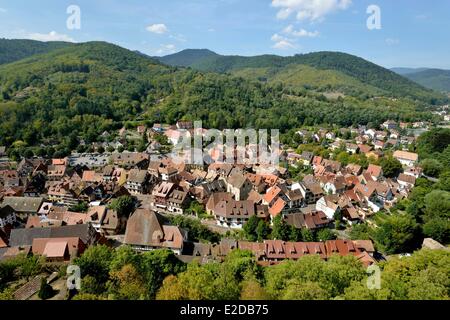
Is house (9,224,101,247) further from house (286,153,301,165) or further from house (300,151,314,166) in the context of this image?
house (300,151,314,166)

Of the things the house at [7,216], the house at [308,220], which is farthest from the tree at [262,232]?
the house at [7,216]

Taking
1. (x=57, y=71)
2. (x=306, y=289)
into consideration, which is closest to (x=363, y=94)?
(x=57, y=71)

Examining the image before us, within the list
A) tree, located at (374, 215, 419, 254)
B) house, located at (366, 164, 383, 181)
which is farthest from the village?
tree, located at (374, 215, 419, 254)

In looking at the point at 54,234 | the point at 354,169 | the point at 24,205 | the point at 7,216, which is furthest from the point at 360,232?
the point at 24,205

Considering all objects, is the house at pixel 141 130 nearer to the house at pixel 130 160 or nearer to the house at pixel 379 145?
the house at pixel 130 160

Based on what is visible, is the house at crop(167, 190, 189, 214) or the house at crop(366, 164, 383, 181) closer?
the house at crop(167, 190, 189, 214)

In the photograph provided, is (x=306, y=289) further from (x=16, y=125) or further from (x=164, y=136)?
(x=16, y=125)

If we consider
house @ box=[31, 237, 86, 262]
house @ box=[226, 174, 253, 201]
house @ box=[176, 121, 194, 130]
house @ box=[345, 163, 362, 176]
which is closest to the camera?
house @ box=[31, 237, 86, 262]

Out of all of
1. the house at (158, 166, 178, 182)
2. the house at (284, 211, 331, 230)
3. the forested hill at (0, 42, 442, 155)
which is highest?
the forested hill at (0, 42, 442, 155)
